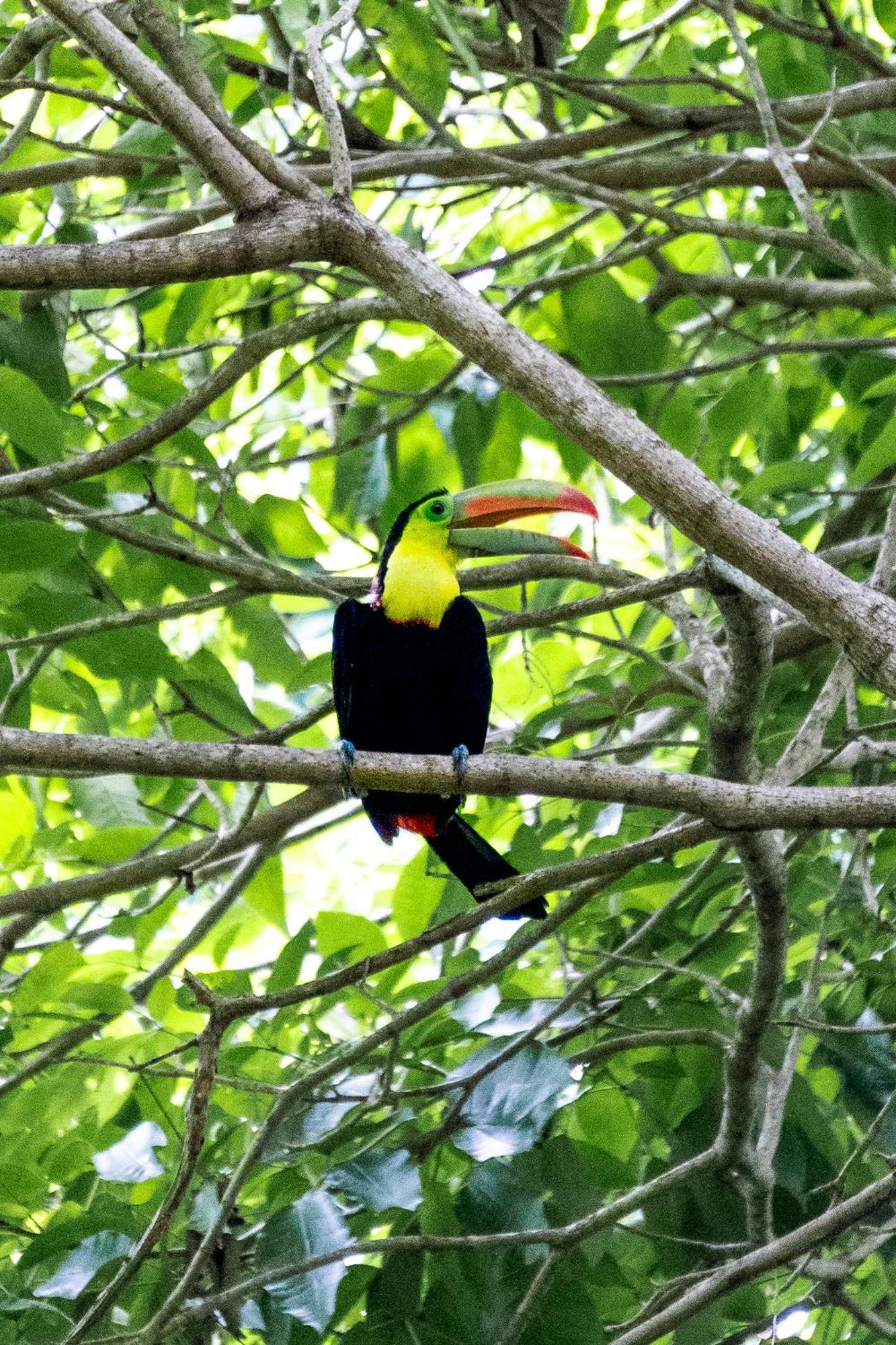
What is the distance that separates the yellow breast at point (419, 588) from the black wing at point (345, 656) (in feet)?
0.35

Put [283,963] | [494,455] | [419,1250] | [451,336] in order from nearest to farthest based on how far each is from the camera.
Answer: [451,336] < [419,1250] < [283,963] < [494,455]

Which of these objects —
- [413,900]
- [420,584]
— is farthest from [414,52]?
[413,900]

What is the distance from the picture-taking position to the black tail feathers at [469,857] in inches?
170

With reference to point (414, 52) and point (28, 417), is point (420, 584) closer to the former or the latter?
point (28, 417)

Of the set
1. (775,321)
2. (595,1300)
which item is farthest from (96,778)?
(775,321)

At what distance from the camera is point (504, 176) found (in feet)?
16.5

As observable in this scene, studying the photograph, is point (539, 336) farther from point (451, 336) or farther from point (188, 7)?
point (451, 336)

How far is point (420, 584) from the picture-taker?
4.65 meters

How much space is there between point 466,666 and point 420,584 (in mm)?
290

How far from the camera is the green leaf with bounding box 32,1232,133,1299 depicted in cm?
351

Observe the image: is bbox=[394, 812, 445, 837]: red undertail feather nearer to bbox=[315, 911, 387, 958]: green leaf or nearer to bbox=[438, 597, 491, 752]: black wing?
bbox=[438, 597, 491, 752]: black wing

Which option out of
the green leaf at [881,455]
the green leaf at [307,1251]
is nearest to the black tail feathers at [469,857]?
the green leaf at [307,1251]

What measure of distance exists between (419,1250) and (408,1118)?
299 mm

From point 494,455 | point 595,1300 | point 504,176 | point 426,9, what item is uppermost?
point 426,9
